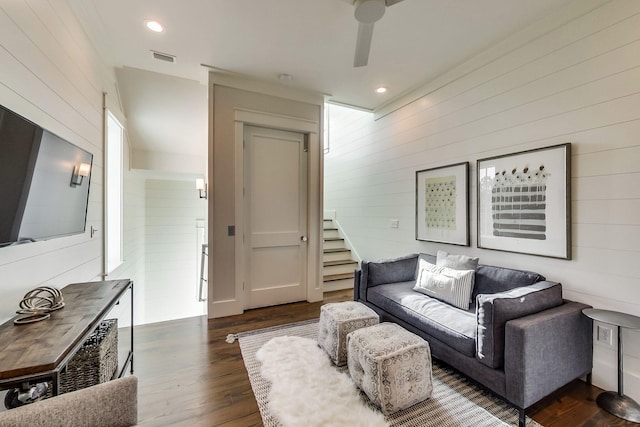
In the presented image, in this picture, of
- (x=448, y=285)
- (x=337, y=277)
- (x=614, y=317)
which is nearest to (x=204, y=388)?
(x=448, y=285)

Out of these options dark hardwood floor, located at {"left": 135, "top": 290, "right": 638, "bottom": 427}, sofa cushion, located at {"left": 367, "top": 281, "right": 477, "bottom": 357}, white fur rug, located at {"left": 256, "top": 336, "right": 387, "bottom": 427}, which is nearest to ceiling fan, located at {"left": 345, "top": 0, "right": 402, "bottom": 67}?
sofa cushion, located at {"left": 367, "top": 281, "right": 477, "bottom": 357}

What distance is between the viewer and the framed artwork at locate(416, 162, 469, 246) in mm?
2847

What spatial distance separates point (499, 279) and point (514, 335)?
869mm

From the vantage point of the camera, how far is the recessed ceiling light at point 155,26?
7.58 feet

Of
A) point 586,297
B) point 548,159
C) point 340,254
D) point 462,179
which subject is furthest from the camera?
point 340,254

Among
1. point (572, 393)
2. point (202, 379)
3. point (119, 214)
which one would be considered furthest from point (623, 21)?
point (119, 214)

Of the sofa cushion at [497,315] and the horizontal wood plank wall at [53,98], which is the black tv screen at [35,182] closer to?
the horizontal wood plank wall at [53,98]

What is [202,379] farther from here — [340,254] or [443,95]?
[443,95]

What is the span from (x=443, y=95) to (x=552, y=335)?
100 inches

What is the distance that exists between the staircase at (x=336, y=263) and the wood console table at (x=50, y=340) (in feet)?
9.79

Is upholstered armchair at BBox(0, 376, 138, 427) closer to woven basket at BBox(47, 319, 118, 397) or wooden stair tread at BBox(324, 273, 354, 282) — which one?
woven basket at BBox(47, 319, 118, 397)

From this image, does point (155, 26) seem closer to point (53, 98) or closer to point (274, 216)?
point (53, 98)

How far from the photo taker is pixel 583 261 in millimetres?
2000

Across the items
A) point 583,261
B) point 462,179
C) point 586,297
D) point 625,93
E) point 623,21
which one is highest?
point 623,21
